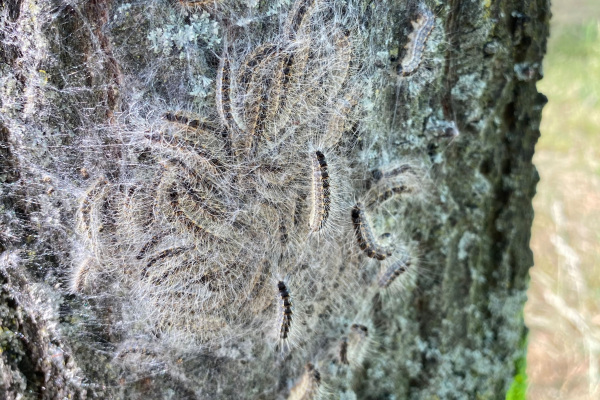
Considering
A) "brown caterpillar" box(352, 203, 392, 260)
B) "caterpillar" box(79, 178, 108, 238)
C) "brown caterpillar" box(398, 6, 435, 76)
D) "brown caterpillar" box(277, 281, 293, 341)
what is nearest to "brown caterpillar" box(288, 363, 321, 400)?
"brown caterpillar" box(277, 281, 293, 341)

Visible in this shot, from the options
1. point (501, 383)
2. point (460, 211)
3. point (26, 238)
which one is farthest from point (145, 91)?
point (501, 383)

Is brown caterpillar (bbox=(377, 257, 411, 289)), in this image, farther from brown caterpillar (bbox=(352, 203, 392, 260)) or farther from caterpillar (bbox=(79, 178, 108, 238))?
caterpillar (bbox=(79, 178, 108, 238))

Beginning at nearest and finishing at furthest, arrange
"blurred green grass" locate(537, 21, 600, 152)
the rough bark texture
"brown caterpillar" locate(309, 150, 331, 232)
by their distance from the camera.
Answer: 1. the rough bark texture
2. "brown caterpillar" locate(309, 150, 331, 232)
3. "blurred green grass" locate(537, 21, 600, 152)

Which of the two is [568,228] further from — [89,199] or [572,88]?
[89,199]

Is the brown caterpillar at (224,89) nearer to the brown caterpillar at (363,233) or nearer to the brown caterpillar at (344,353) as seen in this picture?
the brown caterpillar at (363,233)

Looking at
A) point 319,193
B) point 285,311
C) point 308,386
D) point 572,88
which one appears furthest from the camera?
point 572,88

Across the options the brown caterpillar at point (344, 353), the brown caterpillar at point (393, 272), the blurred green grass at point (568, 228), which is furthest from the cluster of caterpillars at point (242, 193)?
the blurred green grass at point (568, 228)

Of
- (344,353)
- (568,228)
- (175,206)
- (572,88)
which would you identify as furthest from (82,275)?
(572,88)
